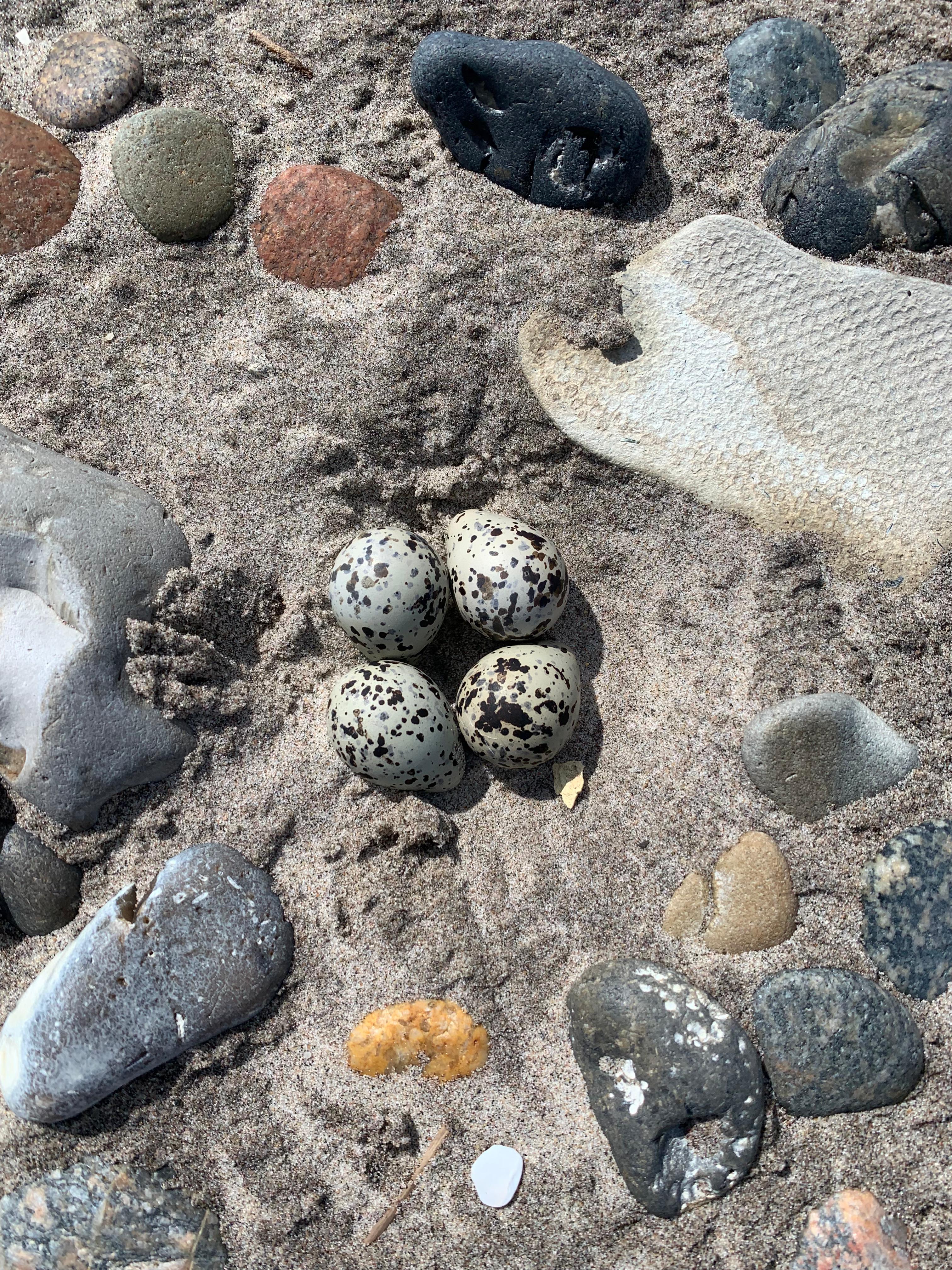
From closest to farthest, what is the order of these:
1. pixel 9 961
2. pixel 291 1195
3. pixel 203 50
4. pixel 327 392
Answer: pixel 291 1195
pixel 9 961
pixel 327 392
pixel 203 50

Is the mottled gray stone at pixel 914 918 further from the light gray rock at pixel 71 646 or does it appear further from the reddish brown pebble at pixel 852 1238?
the light gray rock at pixel 71 646

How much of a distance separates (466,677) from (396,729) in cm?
25

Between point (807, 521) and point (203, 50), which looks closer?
point (807, 521)

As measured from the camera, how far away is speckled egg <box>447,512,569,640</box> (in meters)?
2.04

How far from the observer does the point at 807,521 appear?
2.25 meters

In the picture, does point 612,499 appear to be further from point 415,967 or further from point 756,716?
point 415,967

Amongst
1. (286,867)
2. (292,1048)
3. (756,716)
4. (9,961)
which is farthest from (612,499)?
(9,961)

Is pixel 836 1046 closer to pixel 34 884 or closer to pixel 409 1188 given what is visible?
pixel 409 1188

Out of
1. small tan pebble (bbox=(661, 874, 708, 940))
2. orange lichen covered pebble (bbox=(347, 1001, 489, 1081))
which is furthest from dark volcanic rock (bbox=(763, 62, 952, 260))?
orange lichen covered pebble (bbox=(347, 1001, 489, 1081))

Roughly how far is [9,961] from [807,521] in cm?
221

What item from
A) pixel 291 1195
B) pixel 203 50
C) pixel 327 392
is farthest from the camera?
pixel 203 50

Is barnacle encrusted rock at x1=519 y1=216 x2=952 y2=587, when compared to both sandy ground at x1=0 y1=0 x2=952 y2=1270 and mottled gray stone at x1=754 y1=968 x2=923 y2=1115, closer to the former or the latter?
sandy ground at x1=0 y1=0 x2=952 y2=1270

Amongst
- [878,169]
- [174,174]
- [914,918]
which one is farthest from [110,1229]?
[878,169]

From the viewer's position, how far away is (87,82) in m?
2.42
